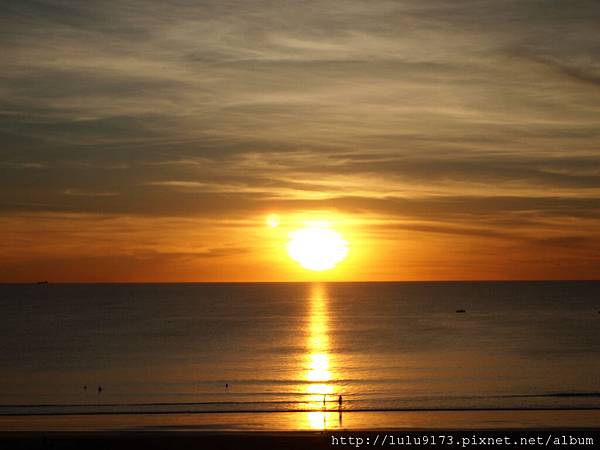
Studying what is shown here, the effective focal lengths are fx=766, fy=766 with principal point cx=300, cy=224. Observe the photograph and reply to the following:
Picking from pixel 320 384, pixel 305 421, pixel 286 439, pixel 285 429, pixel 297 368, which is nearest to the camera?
pixel 286 439

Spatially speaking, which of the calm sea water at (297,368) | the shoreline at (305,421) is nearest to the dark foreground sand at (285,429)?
the shoreline at (305,421)

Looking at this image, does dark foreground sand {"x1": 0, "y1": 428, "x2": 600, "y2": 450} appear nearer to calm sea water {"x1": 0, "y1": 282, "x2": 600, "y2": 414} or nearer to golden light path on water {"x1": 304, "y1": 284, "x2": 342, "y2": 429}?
golden light path on water {"x1": 304, "y1": 284, "x2": 342, "y2": 429}

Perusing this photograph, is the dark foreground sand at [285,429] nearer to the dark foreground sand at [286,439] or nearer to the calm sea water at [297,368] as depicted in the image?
the dark foreground sand at [286,439]

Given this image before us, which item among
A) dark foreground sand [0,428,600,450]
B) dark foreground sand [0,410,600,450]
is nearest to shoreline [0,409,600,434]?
dark foreground sand [0,410,600,450]

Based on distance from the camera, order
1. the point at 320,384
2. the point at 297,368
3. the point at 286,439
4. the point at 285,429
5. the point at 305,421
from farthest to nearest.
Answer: the point at 297,368 → the point at 320,384 → the point at 305,421 → the point at 285,429 → the point at 286,439

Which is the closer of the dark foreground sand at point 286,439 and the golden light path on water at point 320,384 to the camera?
the dark foreground sand at point 286,439

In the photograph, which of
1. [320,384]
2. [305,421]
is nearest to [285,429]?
[305,421]

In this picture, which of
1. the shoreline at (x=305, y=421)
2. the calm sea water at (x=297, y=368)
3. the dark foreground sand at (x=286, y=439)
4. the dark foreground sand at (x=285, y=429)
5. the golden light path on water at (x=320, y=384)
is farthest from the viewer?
the calm sea water at (x=297, y=368)

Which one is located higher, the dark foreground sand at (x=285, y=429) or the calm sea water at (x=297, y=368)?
the calm sea water at (x=297, y=368)

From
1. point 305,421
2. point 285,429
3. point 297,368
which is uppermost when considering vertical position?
point 297,368

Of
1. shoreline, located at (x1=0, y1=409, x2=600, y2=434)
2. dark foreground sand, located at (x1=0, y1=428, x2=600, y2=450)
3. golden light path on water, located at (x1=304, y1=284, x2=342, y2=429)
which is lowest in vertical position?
dark foreground sand, located at (x1=0, y1=428, x2=600, y2=450)

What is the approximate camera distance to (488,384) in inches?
3031

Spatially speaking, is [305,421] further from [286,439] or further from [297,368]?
[297,368]

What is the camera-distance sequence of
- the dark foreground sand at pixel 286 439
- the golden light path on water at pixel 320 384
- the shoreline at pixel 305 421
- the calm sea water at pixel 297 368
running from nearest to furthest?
the dark foreground sand at pixel 286 439 → the shoreline at pixel 305 421 → the golden light path on water at pixel 320 384 → the calm sea water at pixel 297 368
